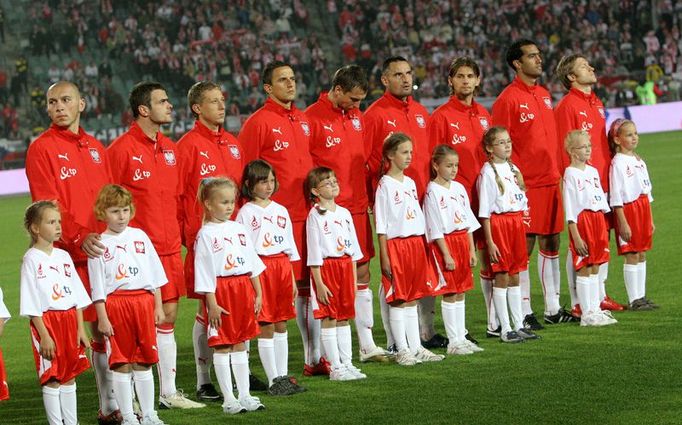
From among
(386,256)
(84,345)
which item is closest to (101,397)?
(84,345)

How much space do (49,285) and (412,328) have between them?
10.2 feet

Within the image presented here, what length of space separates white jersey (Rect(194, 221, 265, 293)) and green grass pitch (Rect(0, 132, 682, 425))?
909mm

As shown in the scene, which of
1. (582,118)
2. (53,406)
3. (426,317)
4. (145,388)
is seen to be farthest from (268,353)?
(582,118)

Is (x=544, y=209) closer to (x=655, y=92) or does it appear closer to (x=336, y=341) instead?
(x=336, y=341)

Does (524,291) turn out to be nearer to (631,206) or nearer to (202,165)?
(631,206)

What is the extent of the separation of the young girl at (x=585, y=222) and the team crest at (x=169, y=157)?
143 inches

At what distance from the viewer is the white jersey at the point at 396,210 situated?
29.9 ft

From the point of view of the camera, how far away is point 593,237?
10.4 m

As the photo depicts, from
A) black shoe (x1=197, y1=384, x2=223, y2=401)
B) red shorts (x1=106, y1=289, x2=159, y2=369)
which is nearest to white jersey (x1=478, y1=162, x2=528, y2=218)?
black shoe (x1=197, y1=384, x2=223, y2=401)

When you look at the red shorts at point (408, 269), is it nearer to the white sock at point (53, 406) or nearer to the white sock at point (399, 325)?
the white sock at point (399, 325)

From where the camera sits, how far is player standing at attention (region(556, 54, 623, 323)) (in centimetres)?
1073

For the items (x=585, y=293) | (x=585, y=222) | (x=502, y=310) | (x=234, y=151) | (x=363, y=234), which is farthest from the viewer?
(x=585, y=222)

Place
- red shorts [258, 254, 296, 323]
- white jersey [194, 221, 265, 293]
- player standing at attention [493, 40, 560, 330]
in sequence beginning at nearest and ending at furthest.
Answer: white jersey [194, 221, 265, 293]
red shorts [258, 254, 296, 323]
player standing at attention [493, 40, 560, 330]

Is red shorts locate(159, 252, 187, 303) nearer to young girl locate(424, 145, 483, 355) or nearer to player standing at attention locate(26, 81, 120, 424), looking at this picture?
player standing at attention locate(26, 81, 120, 424)
